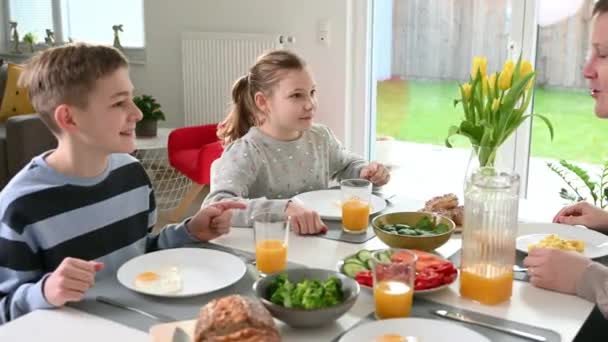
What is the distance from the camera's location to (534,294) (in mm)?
1280

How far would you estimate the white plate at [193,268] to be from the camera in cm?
130

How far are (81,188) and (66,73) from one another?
0.27m

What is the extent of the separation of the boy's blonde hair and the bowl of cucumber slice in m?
→ 0.73

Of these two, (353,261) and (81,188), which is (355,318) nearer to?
(353,261)

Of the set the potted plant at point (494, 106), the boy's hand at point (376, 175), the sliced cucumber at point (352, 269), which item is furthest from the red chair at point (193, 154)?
the sliced cucumber at point (352, 269)

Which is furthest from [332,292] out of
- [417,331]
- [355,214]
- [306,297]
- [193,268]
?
[355,214]

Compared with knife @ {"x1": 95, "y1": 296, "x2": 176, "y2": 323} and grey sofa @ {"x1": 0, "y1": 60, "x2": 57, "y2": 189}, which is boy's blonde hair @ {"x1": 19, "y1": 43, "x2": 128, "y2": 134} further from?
grey sofa @ {"x1": 0, "y1": 60, "x2": 57, "y2": 189}

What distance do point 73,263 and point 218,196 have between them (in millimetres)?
657

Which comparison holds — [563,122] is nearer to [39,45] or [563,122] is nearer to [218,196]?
[218,196]

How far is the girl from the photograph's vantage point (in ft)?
6.78

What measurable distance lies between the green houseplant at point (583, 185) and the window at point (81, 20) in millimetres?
3333

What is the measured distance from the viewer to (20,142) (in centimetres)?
407

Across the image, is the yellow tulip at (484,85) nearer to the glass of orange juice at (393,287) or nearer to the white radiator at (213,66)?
the glass of orange juice at (393,287)

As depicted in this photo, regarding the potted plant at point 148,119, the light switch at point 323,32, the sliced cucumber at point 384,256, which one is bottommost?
the potted plant at point 148,119
